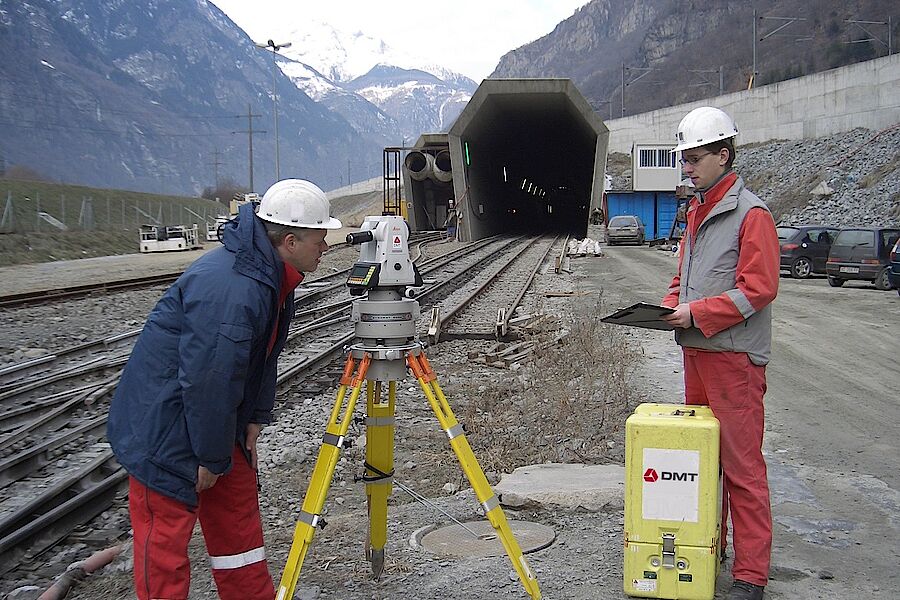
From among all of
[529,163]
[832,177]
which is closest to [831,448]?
[832,177]

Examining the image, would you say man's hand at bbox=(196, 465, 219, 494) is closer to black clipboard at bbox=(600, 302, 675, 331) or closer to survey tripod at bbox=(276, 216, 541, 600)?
survey tripod at bbox=(276, 216, 541, 600)

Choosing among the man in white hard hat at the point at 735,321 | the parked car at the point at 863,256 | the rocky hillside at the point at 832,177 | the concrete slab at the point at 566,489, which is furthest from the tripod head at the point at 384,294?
the rocky hillside at the point at 832,177

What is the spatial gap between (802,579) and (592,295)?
15.0 m

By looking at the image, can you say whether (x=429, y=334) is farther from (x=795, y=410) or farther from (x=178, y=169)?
(x=178, y=169)

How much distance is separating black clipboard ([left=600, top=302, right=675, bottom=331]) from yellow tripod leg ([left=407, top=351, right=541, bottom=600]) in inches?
35.6

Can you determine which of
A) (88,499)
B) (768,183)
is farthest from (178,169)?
(88,499)

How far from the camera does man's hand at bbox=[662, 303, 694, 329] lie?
13.7 ft

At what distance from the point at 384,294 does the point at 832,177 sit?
4450 centimetres

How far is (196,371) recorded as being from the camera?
330 cm

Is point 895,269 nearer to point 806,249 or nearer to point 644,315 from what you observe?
point 806,249

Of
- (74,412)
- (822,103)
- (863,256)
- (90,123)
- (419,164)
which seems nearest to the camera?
(74,412)

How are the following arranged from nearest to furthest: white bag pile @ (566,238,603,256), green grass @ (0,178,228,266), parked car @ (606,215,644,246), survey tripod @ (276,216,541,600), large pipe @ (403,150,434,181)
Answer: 1. survey tripod @ (276,216,541,600)
2. white bag pile @ (566,238,603,256)
3. green grass @ (0,178,228,266)
4. parked car @ (606,215,644,246)
5. large pipe @ (403,150,434,181)

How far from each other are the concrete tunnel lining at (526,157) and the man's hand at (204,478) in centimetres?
3304

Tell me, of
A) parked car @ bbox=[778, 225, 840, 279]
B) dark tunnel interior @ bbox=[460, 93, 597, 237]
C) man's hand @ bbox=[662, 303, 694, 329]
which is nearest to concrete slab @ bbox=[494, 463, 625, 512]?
man's hand @ bbox=[662, 303, 694, 329]
